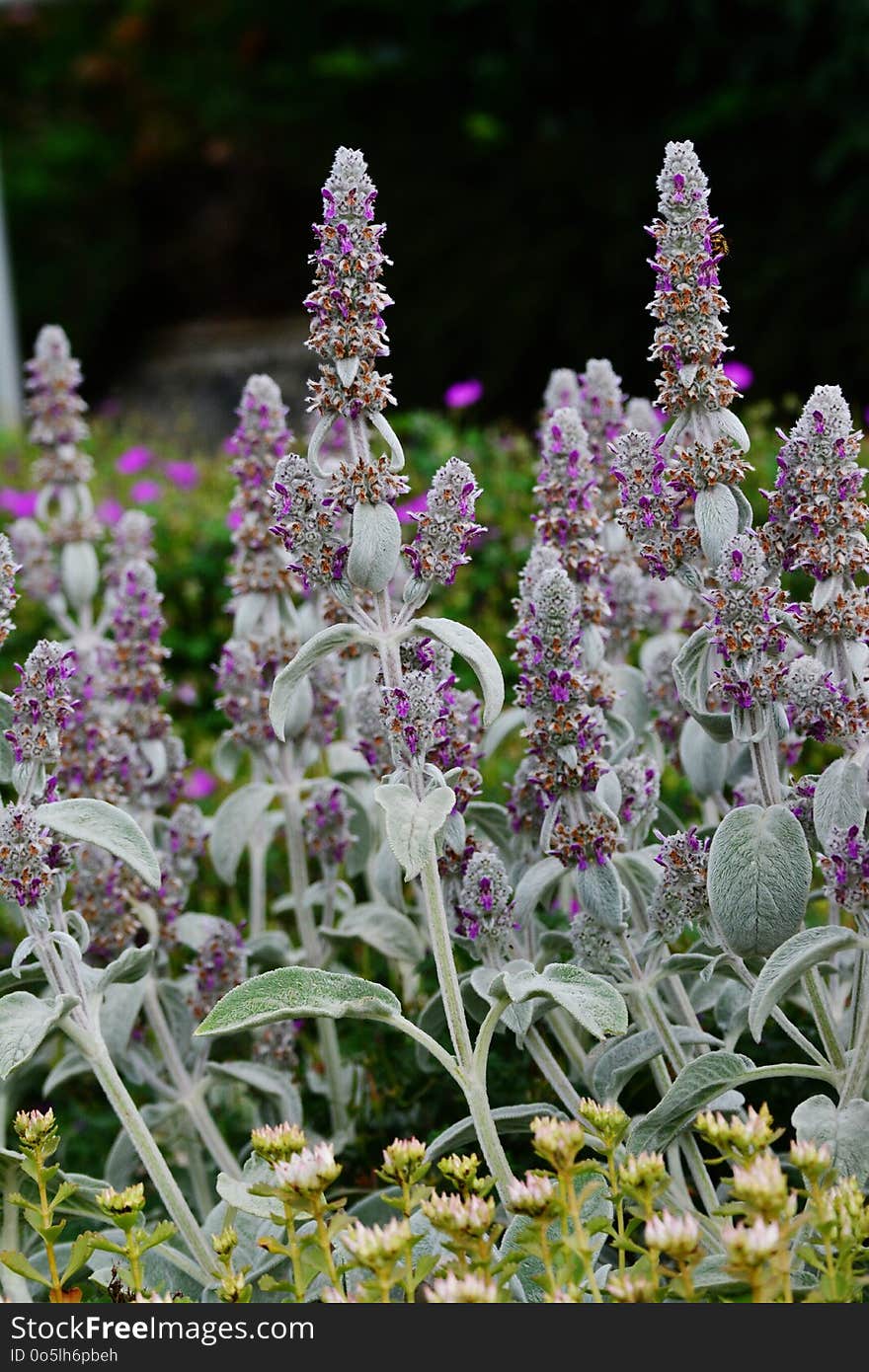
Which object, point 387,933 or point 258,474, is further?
point 258,474

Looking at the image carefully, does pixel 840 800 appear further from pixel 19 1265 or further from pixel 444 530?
pixel 19 1265

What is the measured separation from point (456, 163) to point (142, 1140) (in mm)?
9237

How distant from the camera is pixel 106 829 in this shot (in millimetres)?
1624

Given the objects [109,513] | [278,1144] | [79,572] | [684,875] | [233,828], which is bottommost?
[278,1144]

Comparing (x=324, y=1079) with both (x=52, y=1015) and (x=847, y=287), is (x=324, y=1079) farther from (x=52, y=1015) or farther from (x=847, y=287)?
(x=847, y=287)

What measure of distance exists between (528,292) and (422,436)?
3.60 m

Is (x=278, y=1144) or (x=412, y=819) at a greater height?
(x=412, y=819)

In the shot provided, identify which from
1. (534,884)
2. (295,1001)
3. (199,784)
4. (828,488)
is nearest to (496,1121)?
(534,884)

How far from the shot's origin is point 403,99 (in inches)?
407

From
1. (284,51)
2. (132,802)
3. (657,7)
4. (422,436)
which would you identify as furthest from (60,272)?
(132,802)

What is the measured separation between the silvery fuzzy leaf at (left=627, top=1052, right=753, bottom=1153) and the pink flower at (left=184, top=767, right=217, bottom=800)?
6.87 feet

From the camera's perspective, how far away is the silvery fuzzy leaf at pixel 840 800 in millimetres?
1560

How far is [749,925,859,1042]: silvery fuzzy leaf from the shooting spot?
56.6 inches

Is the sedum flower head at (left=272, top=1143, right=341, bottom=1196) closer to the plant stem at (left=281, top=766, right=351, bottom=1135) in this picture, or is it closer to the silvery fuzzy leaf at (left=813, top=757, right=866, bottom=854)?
the silvery fuzzy leaf at (left=813, top=757, right=866, bottom=854)
